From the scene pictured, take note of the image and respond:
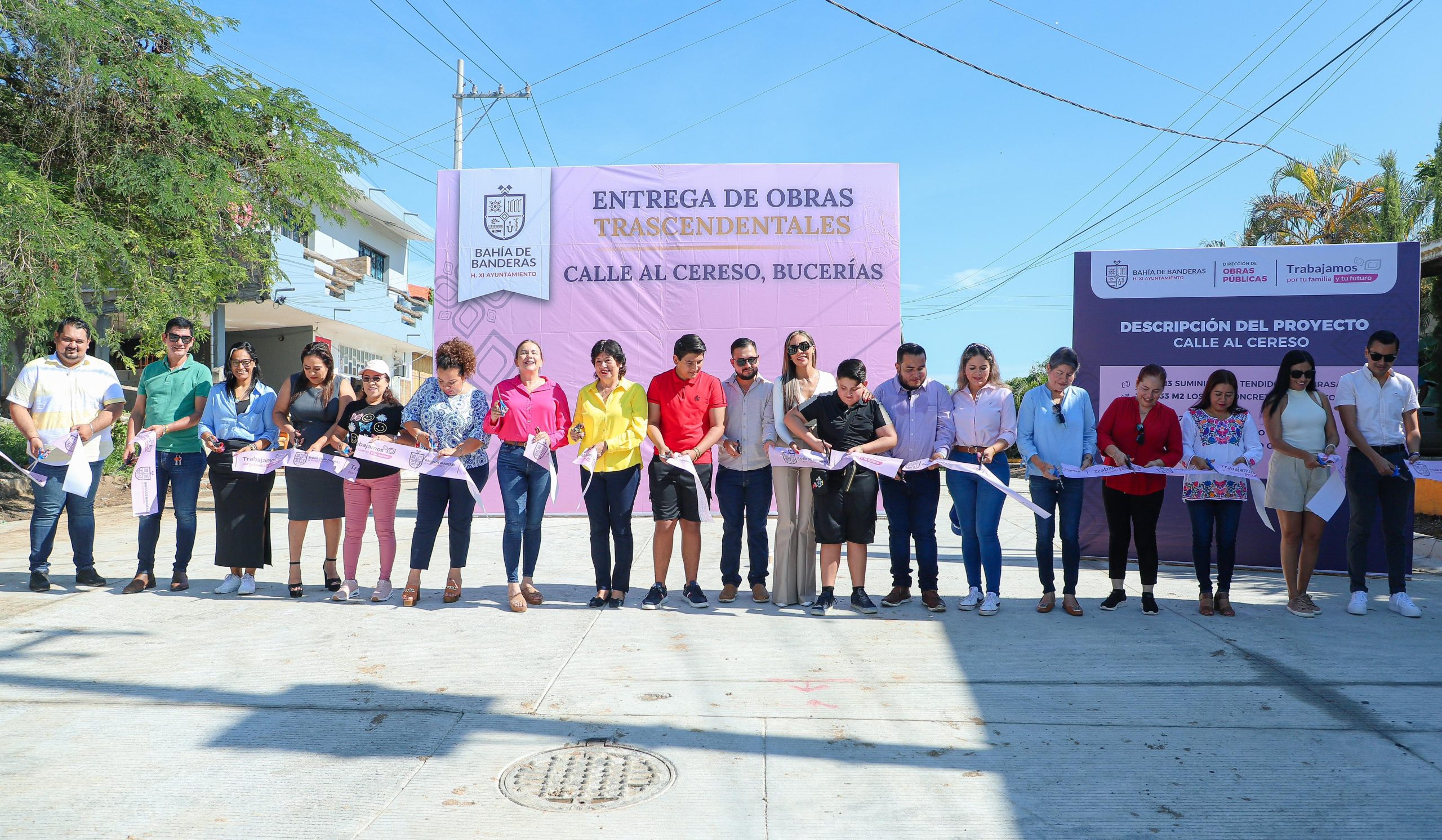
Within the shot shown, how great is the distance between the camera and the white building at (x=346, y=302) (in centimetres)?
2055

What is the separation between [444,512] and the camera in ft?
18.9

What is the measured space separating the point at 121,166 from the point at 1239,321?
11.8 m

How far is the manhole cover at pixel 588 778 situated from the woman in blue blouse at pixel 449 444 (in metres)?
2.66

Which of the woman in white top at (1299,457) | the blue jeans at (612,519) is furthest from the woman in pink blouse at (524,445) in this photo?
the woman in white top at (1299,457)

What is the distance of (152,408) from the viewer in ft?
19.4

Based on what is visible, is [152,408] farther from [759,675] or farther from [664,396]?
[759,675]

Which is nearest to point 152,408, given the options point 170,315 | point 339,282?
point 170,315

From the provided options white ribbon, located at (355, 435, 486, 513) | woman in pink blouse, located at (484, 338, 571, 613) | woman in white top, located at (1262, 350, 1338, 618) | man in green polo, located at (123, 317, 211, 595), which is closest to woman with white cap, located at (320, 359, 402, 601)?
white ribbon, located at (355, 435, 486, 513)

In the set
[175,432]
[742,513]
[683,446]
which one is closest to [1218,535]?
[742,513]

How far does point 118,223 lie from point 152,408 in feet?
22.1

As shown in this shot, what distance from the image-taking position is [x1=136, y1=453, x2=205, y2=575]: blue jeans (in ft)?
19.6

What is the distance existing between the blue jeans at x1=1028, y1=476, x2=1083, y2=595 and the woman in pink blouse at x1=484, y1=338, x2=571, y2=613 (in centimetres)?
299

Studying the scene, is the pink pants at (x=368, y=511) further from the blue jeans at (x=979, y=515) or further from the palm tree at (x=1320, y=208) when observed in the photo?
the palm tree at (x=1320, y=208)

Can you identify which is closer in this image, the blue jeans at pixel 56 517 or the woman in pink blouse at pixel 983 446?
the woman in pink blouse at pixel 983 446
